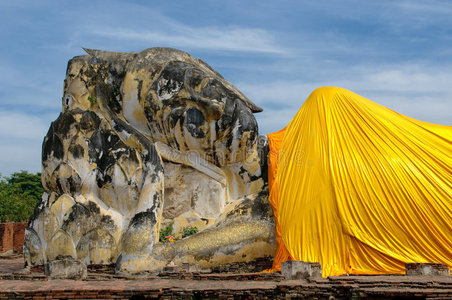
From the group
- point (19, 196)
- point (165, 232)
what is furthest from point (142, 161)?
point (19, 196)

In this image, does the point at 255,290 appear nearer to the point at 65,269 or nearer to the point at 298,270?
the point at 298,270

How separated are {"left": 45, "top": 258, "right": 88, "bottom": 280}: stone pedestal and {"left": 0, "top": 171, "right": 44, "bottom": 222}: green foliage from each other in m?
13.5

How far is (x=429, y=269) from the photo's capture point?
8188 mm

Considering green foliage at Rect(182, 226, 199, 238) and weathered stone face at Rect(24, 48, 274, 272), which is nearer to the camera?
weathered stone face at Rect(24, 48, 274, 272)

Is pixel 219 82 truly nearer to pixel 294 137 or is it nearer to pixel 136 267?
pixel 294 137

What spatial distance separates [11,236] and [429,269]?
13141 mm

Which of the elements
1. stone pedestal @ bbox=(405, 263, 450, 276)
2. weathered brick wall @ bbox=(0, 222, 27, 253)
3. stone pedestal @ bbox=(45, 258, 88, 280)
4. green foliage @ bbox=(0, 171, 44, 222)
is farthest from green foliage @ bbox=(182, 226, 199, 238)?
green foliage @ bbox=(0, 171, 44, 222)

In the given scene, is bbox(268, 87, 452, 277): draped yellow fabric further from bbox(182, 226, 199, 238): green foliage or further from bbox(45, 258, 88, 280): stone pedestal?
bbox(45, 258, 88, 280): stone pedestal

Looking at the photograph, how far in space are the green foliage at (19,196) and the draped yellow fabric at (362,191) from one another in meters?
13.7

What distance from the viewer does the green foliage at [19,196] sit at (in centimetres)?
2162

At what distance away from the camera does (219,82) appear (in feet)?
35.2

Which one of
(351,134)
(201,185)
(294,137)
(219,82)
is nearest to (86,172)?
(201,185)

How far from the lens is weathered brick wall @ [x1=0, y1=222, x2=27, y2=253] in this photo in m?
17.8

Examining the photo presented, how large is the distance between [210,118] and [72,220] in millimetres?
2671
